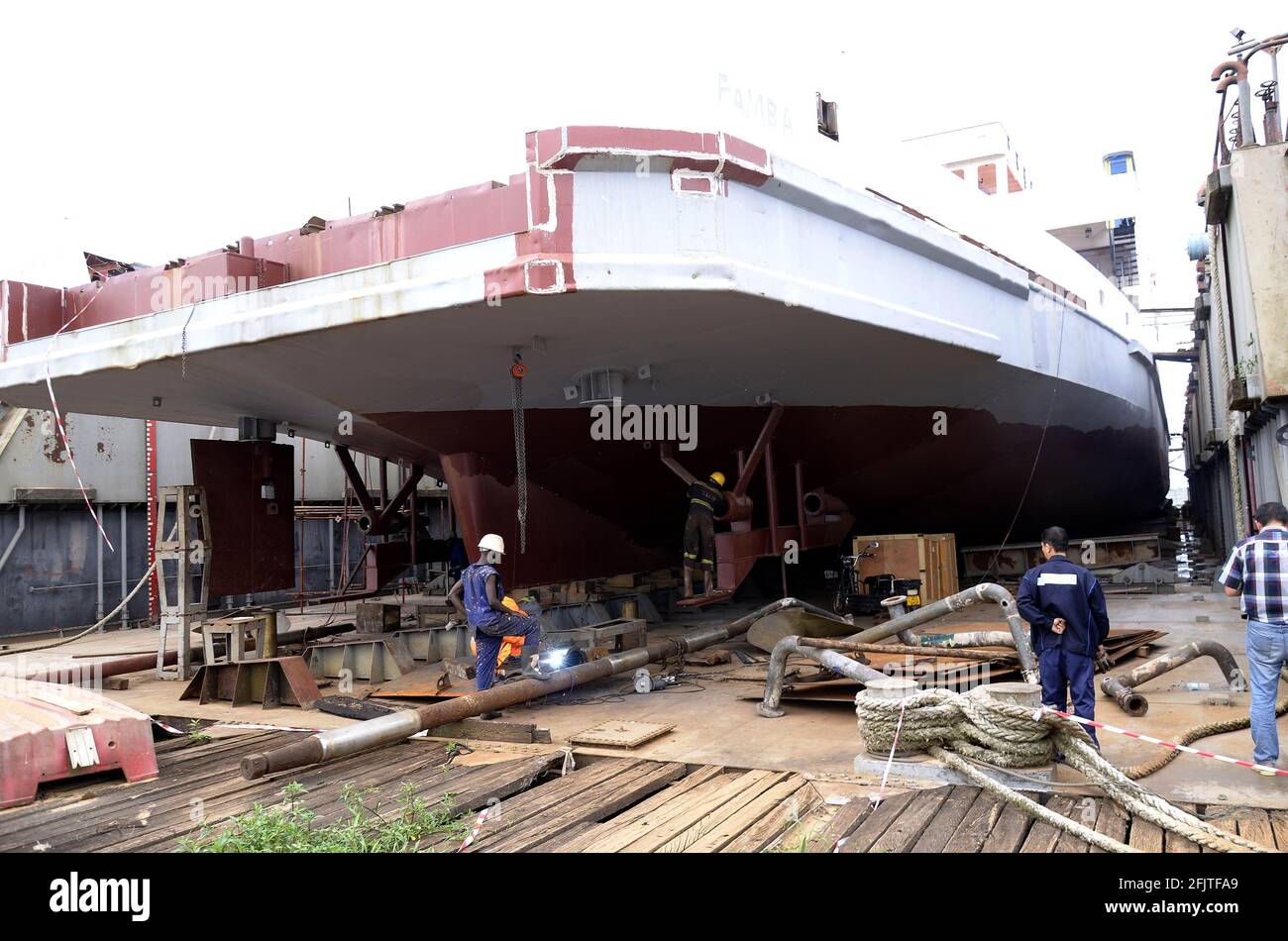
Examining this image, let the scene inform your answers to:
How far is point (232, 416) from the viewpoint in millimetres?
8617

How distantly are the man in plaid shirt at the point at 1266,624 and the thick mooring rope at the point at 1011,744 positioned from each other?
0.75 meters

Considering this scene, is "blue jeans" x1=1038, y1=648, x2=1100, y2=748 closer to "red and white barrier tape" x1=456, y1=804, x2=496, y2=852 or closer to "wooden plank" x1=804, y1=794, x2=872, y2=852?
"wooden plank" x1=804, y1=794, x2=872, y2=852

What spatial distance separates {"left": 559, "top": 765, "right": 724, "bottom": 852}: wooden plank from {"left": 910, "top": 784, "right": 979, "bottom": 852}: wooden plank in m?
1.03

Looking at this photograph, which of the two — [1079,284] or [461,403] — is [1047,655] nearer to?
[461,403]

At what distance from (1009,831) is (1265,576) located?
1602mm

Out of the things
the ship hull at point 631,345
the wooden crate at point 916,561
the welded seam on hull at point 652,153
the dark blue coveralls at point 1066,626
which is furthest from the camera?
the wooden crate at point 916,561

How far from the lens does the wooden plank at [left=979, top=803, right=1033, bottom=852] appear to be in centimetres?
295

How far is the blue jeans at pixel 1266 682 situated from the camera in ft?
11.8

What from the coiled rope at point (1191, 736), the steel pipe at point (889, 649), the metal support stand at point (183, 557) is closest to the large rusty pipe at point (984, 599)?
the steel pipe at point (889, 649)

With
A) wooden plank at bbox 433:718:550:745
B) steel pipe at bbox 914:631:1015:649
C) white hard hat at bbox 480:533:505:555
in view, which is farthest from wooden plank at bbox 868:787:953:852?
white hard hat at bbox 480:533:505:555

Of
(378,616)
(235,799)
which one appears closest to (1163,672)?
(235,799)

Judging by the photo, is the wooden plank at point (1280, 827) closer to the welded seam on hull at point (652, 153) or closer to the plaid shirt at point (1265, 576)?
the plaid shirt at point (1265, 576)
